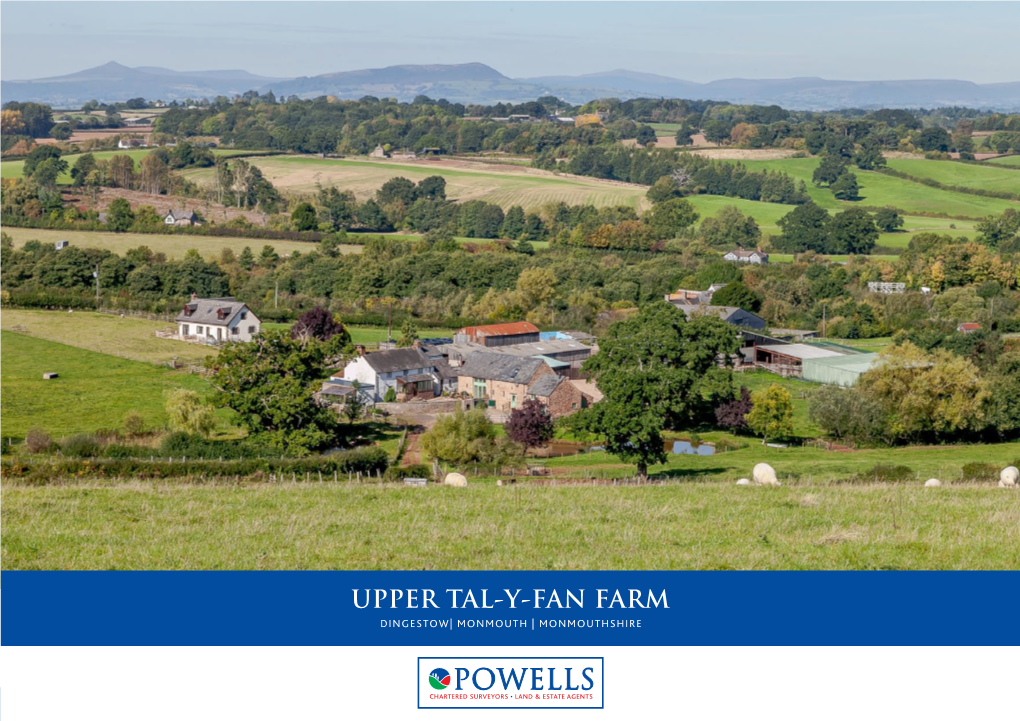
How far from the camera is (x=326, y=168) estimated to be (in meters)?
134

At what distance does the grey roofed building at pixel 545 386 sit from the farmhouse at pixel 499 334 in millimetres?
12515

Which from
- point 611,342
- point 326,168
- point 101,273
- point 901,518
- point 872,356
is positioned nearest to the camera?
point 901,518

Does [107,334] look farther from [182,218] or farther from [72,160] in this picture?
[72,160]

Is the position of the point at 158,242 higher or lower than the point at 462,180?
lower

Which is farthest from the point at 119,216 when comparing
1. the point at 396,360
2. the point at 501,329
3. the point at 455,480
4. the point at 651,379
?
the point at 455,480

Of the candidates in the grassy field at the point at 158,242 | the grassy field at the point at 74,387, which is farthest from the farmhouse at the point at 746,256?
the grassy field at the point at 74,387

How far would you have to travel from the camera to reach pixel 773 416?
38656 mm

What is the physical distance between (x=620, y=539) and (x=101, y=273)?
6212cm

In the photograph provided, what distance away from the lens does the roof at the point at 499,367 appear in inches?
1772

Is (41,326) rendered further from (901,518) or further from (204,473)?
(901,518)

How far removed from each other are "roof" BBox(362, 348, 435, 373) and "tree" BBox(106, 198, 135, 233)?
53.6 meters

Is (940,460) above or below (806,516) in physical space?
below

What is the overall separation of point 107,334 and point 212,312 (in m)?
5.34
